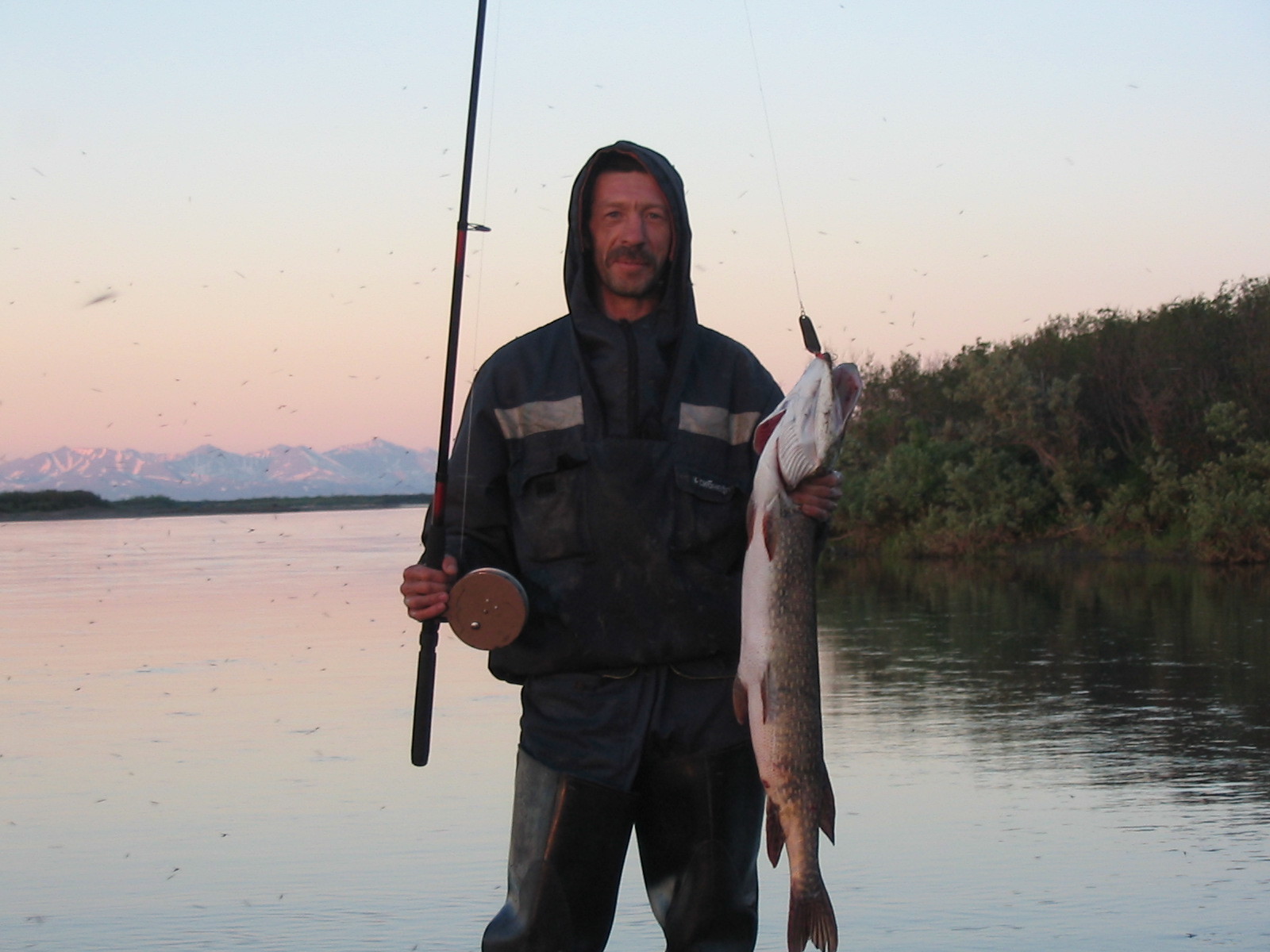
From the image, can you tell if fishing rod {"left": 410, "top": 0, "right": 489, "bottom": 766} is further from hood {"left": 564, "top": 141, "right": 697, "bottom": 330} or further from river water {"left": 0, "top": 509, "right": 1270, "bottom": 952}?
river water {"left": 0, "top": 509, "right": 1270, "bottom": 952}

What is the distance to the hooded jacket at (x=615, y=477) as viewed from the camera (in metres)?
4.19

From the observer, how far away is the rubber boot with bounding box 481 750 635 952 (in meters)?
4.11

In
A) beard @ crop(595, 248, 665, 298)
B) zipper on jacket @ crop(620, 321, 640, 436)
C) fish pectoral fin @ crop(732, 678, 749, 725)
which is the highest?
beard @ crop(595, 248, 665, 298)

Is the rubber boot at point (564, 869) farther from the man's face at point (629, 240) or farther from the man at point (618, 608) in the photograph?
the man's face at point (629, 240)

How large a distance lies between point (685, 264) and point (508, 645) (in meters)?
1.12

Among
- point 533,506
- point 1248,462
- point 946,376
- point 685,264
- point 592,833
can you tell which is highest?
point 946,376

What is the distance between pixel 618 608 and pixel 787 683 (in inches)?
20.1

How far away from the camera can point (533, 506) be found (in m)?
4.31

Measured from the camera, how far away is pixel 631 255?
445 cm

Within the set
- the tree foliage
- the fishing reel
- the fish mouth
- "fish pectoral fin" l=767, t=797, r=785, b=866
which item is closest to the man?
the fishing reel

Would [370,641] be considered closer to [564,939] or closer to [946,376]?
[564,939]

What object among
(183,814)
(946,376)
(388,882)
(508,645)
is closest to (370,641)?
(183,814)

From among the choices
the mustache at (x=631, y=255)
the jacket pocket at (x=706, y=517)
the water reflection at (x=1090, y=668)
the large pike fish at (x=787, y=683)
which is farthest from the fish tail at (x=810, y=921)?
the water reflection at (x=1090, y=668)

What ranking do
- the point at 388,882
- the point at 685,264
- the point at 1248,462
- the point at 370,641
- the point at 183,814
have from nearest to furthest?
the point at 685,264 < the point at 388,882 < the point at 183,814 < the point at 370,641 < the point at 1248,462
